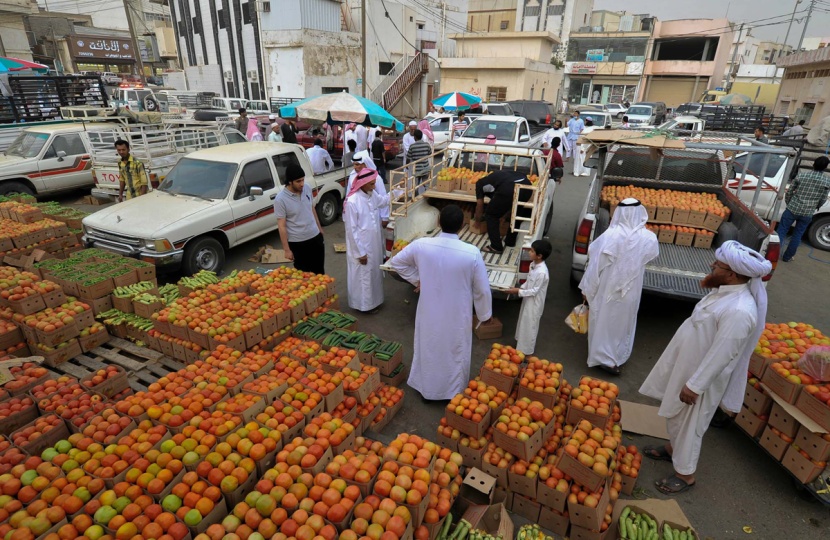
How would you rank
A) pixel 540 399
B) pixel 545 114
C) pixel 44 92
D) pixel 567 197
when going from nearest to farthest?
1. pixel 540 399
2. pixel 567 197
3. pixel 44 92
4. pixel 545 114

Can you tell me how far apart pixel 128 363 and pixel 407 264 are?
3292mm

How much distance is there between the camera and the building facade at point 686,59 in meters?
41.2

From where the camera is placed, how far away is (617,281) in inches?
191

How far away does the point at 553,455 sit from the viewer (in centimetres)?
343

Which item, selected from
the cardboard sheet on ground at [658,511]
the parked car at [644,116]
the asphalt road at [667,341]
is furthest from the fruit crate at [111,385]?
the parked car at [644,116]

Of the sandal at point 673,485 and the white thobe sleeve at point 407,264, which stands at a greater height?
the white thobe sleeve at point 407,264

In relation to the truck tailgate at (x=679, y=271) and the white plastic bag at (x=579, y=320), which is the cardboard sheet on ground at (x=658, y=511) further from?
the truck tailgate at (x=679, y=271)

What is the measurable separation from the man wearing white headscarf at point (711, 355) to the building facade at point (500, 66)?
2987 centimetres

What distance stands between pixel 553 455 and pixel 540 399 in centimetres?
50

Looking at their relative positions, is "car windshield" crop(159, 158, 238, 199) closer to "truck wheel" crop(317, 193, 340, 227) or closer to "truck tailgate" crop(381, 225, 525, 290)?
"truck wheel" crop(317, 193, 340, 227)

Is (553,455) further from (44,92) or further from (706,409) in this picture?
(44,92)

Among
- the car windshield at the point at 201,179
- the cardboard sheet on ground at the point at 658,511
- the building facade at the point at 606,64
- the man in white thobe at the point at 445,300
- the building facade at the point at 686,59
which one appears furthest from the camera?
the building facade at the point at 606,64

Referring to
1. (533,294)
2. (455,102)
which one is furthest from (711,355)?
(455,102)

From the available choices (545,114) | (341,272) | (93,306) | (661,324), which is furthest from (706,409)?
Answer: (545,114)
